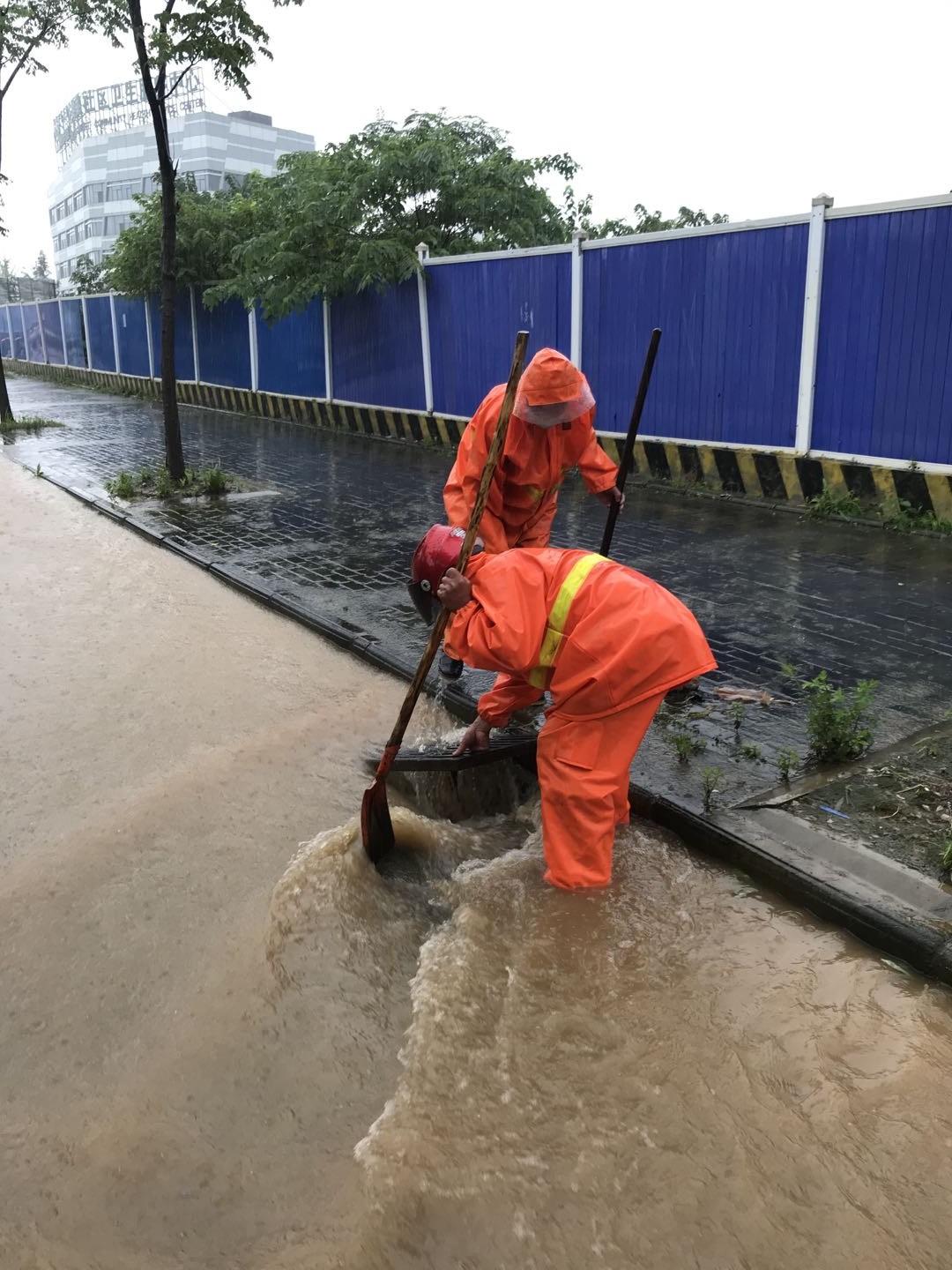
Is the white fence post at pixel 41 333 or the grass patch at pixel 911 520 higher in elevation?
the white fence post at pixel 41 333

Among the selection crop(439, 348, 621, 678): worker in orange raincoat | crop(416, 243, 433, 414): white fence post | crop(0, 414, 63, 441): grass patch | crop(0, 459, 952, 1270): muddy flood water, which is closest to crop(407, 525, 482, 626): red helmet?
crop(439, 348, 621, 678): worker in orange raincoat

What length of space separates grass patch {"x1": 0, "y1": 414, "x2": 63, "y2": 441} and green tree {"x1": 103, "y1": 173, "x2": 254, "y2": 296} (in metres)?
3.35

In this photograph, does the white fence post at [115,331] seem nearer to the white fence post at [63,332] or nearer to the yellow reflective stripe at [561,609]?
the white fence post at [63,332]

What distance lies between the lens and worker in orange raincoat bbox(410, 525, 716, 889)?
2891mm

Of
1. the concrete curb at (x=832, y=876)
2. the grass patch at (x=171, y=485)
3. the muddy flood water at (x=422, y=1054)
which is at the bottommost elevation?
the muddy flood water at (x=422, y=1054)

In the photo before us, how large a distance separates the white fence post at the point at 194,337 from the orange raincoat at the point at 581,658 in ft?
55.7

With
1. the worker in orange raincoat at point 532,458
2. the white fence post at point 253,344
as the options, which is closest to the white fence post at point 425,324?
the white fence post at point 253,344

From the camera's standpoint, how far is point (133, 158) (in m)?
87.9

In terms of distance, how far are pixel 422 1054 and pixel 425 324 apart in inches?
432

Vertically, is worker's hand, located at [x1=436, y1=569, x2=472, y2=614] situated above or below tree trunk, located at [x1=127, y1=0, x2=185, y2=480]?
below

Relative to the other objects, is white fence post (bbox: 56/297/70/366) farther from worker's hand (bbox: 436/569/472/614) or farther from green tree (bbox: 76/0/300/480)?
worker's hand (bbox: 436/569/472/614)

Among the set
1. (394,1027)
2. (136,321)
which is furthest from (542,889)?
(136,321)

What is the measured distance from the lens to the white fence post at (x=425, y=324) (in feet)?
39.8

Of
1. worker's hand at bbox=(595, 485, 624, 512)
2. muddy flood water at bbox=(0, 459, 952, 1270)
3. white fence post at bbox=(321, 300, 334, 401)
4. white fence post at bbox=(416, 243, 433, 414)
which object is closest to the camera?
muddy flood water at bbox=(0, 459, 952, 1270)
